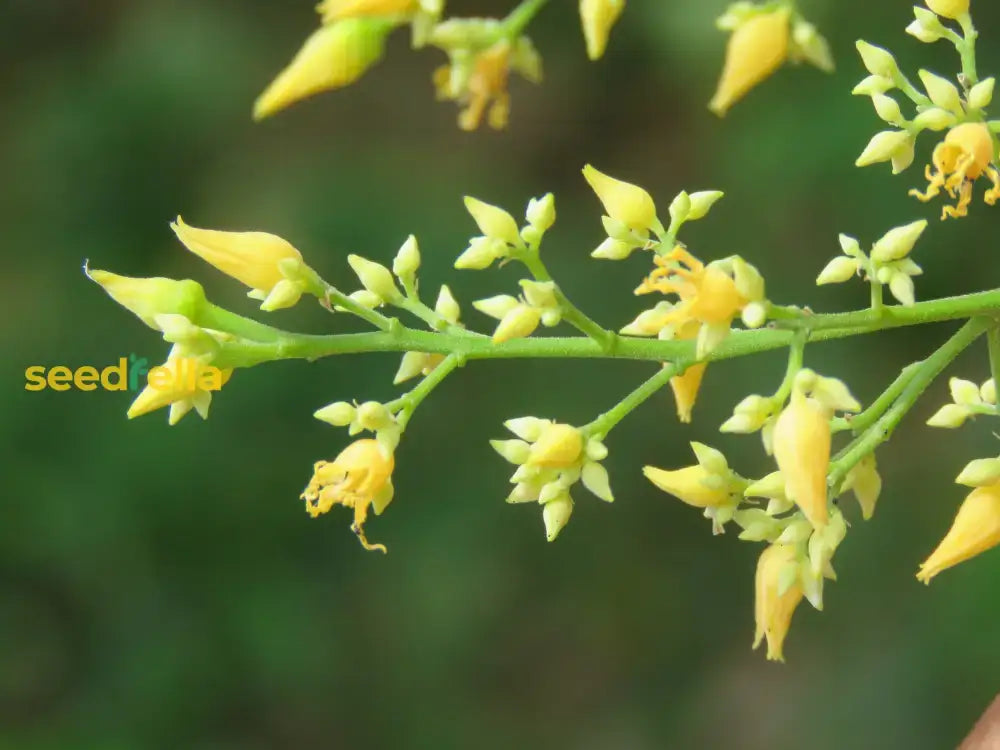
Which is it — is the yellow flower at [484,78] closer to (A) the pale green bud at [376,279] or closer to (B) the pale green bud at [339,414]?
(A) the pale green bud at [376,279]

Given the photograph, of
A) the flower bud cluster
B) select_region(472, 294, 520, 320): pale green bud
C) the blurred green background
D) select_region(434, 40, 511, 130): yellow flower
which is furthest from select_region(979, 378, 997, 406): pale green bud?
the blurred green background

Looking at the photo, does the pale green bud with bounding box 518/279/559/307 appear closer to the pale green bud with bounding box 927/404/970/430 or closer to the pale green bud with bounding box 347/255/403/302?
the pale green bud with bounding box 347/255/403/302

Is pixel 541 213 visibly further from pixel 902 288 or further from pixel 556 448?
pixel 902 288

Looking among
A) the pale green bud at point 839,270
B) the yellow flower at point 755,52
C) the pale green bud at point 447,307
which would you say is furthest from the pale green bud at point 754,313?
the yellow flower at point 755,52

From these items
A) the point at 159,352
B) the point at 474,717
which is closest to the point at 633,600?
the point at 474,717

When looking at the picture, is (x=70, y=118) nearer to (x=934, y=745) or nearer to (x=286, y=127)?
(x=286, y=127)

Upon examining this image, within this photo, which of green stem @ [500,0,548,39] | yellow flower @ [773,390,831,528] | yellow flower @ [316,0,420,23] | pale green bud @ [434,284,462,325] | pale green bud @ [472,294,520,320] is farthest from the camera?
green stem @ [500,0,548,39]

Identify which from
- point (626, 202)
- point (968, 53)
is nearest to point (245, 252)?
point (626, 202)
